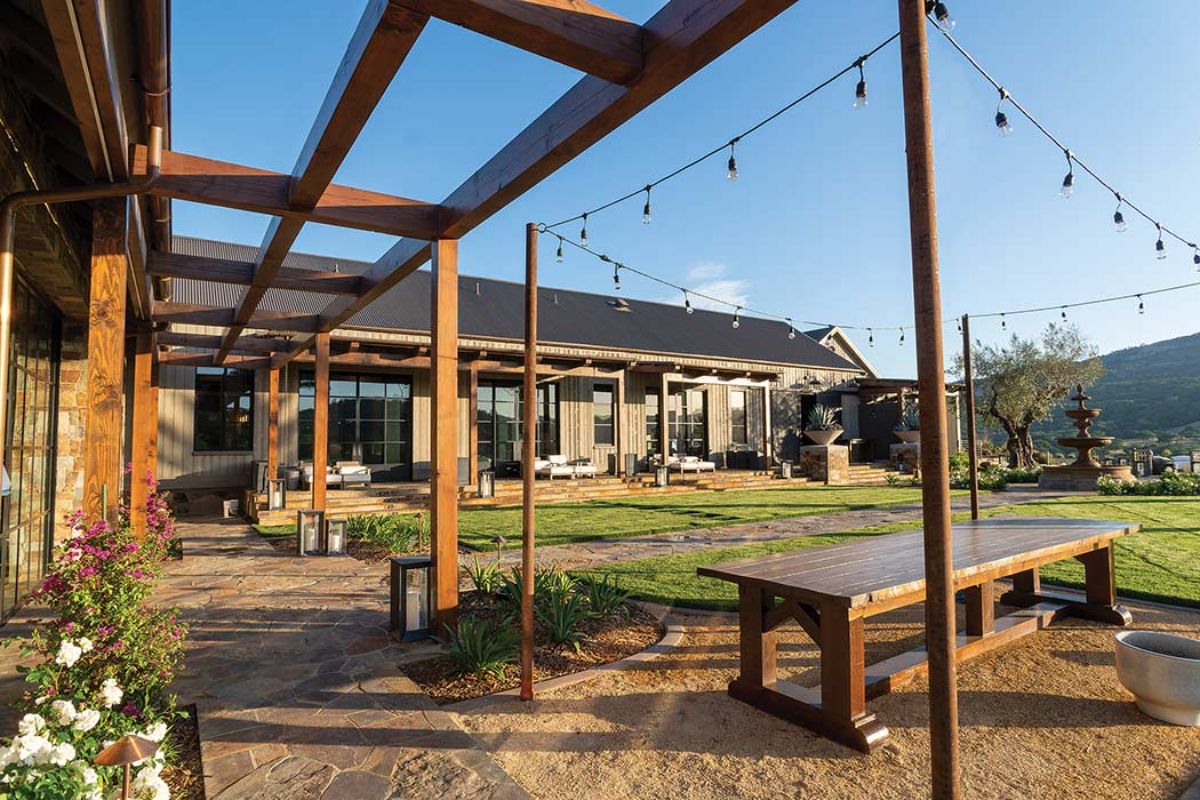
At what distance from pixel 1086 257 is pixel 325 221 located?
921cm

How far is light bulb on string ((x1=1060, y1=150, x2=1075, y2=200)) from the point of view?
447 centimetres

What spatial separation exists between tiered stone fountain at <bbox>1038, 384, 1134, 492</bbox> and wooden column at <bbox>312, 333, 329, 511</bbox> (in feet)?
51.1

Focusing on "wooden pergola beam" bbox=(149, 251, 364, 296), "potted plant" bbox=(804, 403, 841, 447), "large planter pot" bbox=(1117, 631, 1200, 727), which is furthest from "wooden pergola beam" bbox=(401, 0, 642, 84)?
"potted plant" bbox=(804, 403, 841, 447)

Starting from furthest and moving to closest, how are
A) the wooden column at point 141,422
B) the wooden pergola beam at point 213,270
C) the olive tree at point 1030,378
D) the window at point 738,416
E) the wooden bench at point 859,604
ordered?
the olive tree at point 1030,378
the window at point 738,416
the wooden column at point 141,422
the wooden pergola beam at point 213,270
the wooden bench at point 859,604

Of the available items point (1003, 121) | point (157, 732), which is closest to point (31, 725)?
point (157, 732)

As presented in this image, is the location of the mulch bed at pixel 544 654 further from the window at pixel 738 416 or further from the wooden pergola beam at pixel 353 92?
the window at pixel 738 416

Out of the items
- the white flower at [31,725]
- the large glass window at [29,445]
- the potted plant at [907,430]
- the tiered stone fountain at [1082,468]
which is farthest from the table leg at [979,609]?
the potted plant at [907,430]

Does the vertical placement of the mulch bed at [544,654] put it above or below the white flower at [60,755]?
below

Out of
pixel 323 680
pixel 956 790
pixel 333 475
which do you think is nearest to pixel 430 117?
pixel 323 680

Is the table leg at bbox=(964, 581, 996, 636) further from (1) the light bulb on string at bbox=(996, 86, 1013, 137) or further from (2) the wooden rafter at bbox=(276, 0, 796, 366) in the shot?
(2) the wooden rafter at bbox=(276, 0, 796, 366)

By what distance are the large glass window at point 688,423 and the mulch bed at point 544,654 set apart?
13922 mm

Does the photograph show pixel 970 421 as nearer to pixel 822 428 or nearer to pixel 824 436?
pixel 824 436

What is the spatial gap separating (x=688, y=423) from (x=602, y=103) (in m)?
17.1

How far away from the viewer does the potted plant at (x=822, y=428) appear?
61.3 feet
